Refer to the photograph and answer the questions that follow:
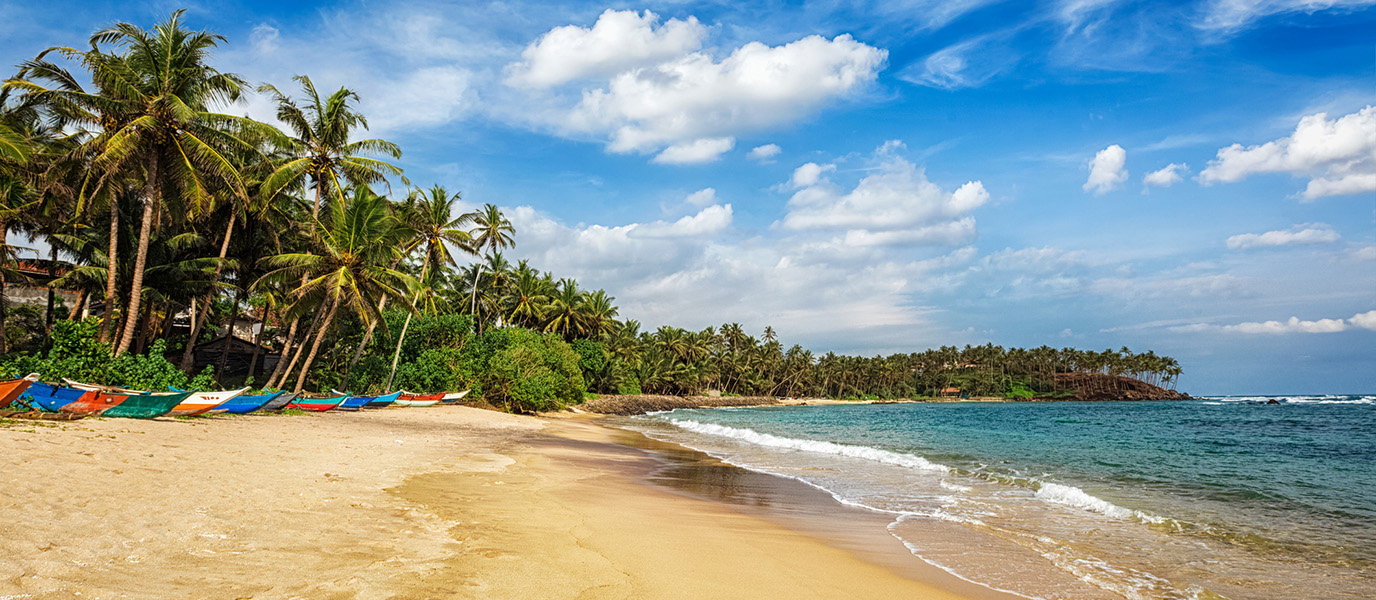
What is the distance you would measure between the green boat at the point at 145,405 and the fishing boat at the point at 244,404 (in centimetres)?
195

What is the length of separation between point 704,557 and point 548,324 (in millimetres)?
53215

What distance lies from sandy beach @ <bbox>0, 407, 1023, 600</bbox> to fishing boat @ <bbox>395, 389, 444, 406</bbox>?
55.0 feet

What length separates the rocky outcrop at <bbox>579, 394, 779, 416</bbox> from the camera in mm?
51062

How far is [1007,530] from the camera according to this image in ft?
29.3

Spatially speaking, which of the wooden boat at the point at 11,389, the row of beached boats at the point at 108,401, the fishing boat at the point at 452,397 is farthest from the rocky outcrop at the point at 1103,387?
the wooden boat at the point at 11,389

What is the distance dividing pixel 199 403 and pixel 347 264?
25.9ft

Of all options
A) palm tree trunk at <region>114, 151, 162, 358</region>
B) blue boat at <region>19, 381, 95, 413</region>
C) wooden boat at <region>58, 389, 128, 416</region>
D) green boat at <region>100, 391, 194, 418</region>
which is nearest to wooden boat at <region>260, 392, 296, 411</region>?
palm tree trunk at <region>114, 151, 162, 358</region>

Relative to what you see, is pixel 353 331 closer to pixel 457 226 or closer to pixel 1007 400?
pixel 457 226

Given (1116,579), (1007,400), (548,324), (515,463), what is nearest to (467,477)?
(515,463)

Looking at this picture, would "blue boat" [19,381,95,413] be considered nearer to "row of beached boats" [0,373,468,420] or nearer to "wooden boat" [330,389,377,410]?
"row of beached boats" [0,373,468,420]

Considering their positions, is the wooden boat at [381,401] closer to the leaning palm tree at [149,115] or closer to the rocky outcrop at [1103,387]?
the leaning palm tree at [149,115]

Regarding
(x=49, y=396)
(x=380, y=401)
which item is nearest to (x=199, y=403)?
(x=49, y=396)

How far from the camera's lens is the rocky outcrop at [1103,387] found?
127 metres

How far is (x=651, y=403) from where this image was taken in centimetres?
6512
